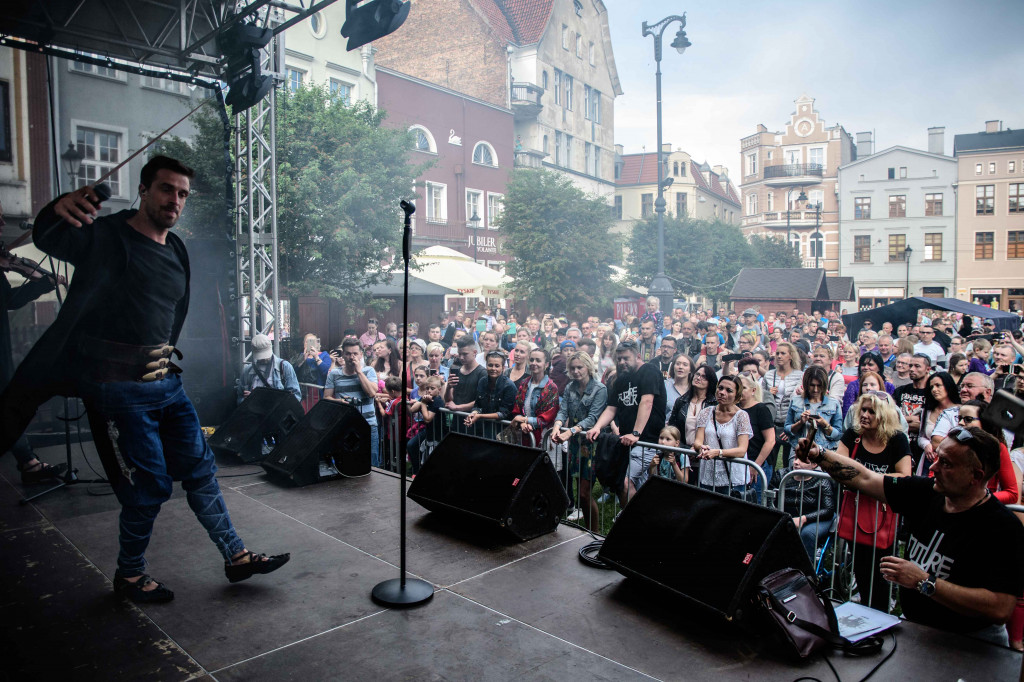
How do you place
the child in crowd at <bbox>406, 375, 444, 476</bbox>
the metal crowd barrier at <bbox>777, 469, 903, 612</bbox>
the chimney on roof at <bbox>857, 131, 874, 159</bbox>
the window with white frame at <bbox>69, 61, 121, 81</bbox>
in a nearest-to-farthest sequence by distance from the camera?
1. the metal crowd barrier at <bbox>777, 469, 903, 612</bbox>
2. the child in crowd at <bbox>406, 375, 444, 476</bbox>
3. the window with white frame at <bbox>69, 61, 121, 81</bbox>
4. the chimney on roof at <bbox>857, 131, 874, 159</bbox>

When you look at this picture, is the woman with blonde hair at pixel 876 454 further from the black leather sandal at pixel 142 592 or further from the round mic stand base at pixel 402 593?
the black leather sandal at pixel 142 592

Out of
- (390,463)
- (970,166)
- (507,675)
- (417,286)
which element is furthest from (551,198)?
(970,166)

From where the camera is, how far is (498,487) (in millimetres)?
4441

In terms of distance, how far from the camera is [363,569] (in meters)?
4.02

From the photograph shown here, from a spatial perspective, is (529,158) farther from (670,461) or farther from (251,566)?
(251,566)

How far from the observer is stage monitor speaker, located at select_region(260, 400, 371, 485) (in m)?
5.74

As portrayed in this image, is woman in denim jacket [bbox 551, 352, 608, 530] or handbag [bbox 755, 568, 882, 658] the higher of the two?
woman in denim jacket [bbox 551, 352, 608, 530]

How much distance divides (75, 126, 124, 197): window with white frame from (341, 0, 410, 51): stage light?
2930mm

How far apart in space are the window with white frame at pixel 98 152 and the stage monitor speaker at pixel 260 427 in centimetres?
261

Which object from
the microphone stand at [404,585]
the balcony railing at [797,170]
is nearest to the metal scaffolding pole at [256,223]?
the microphone stand at [404,585]

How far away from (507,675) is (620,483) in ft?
8.96

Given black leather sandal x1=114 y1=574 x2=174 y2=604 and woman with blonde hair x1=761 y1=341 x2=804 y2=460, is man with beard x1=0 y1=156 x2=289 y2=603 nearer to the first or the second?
black leather sandal x1=114 y1=574 x2=174 y2=604

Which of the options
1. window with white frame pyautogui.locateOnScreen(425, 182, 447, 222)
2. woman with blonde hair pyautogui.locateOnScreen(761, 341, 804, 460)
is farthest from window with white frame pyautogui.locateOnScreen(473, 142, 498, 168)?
woman with blonde hair pyautogui.locateOnScreen(761, 341, 804, 460)

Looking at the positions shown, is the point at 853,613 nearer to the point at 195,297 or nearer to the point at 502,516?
the point at 502,516
